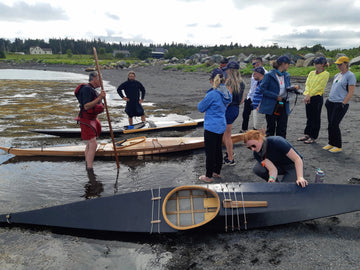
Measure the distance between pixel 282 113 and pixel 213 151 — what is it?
1.91 m

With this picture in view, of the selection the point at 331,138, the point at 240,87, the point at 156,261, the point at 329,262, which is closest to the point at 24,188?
the point at 156,261

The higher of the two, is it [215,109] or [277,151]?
[215,109]

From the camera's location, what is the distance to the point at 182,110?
13.9 m

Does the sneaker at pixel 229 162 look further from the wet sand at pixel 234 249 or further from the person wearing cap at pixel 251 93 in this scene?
the wet sand at pixel 234 249

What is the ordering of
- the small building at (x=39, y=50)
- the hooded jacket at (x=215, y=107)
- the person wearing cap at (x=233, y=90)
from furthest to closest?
the small building at (x=39, y=50) → the person wearing cap at (x=233, y=90) → the hooded jacket at (x=215, y=107)

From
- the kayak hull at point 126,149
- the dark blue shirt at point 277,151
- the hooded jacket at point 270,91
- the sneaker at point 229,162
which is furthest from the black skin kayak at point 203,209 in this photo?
the kayak hull at point 126,149

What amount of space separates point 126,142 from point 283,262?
5262 millimetres

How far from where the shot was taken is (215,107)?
176 inches

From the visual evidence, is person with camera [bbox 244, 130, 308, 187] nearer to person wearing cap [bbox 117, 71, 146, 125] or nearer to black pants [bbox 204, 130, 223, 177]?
black pants [bbox 204, 130, 223, 177]

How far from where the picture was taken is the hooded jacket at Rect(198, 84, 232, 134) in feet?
14.5

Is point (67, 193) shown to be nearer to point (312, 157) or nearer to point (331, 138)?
point (312, 157)

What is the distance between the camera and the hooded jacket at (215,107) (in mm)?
4430

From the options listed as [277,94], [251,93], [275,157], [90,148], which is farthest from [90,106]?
[251,93]

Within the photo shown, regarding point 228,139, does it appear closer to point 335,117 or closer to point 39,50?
point 335,117
